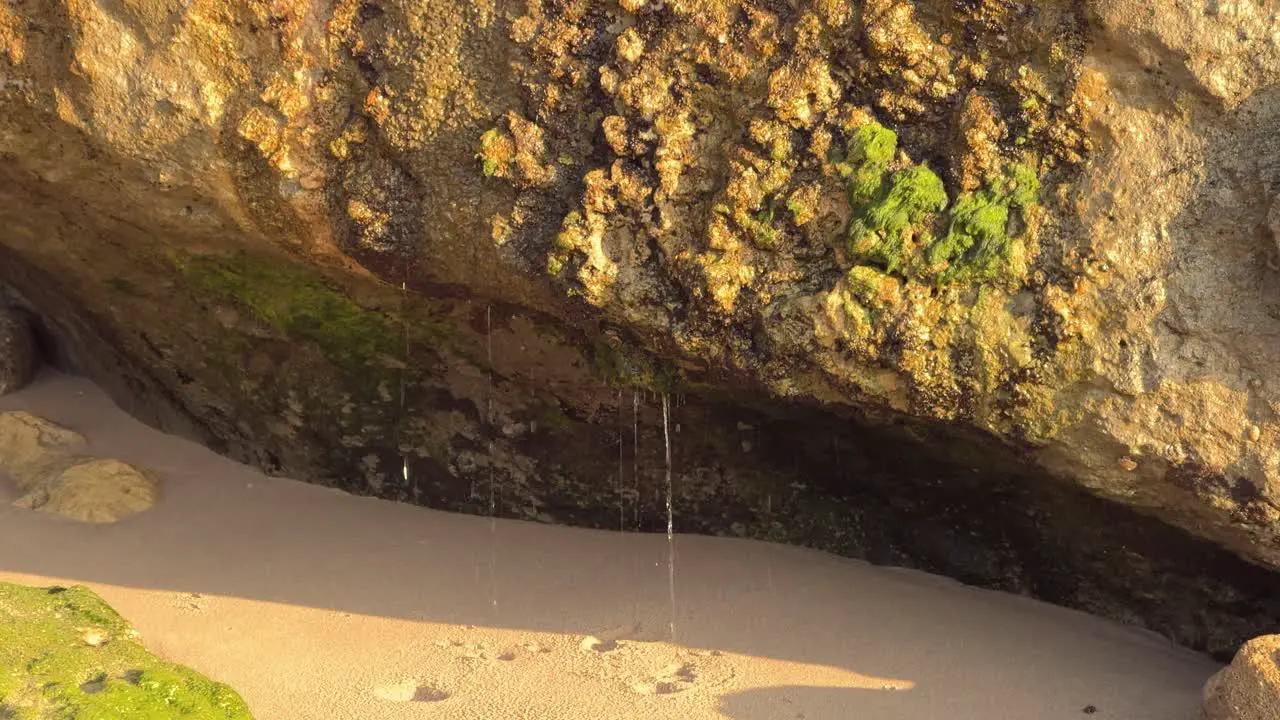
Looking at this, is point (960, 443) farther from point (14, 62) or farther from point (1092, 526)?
point (14, 62)

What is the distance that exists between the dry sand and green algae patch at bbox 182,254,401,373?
74 cm

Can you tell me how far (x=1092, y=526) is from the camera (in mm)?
3918

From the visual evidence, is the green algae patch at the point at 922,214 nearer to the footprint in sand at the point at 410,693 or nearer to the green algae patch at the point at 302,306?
the footprint in sand at the point at 410,693

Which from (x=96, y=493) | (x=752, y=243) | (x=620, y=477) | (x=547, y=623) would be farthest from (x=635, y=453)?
(x=96, y=493)

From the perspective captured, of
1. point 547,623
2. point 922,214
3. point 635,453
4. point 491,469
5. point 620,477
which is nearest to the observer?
point 922,214

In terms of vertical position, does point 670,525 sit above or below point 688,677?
above

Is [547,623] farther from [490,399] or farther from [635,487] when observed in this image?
[490,399]

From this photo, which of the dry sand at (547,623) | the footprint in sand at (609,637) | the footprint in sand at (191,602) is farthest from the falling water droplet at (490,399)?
the footprint in sand at (191,602)

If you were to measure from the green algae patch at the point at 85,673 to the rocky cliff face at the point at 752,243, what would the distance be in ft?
4.63

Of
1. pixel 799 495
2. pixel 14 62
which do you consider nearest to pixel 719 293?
pixel 799 495

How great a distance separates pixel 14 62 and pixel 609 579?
2.74 metres

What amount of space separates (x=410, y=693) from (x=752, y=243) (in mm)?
1747

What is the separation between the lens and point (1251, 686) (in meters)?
3.13

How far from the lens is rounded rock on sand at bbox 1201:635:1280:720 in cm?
309
